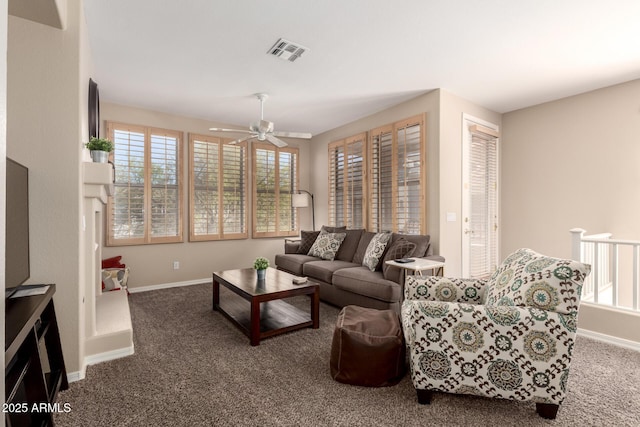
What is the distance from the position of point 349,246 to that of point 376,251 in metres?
0.81

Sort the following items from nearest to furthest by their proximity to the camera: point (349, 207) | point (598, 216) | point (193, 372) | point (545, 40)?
point (193, 372)
point (545, 40)
point (598, 216)
point (349, 207)

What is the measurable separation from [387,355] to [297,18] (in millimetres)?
2535

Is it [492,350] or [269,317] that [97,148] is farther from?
[492,350]

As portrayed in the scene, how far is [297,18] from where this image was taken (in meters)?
2.48

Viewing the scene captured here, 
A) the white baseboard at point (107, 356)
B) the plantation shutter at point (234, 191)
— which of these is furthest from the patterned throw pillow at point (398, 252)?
the plantation shutter at point (234, 191)

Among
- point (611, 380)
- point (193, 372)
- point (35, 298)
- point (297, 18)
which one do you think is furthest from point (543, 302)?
point (35, 298)

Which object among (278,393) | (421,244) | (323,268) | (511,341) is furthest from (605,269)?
(278,393)

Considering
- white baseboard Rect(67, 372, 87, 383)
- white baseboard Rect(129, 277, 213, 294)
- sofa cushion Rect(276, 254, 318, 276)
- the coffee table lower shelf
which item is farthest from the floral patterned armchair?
white baseboard Rect(129, 277, 213, 294)

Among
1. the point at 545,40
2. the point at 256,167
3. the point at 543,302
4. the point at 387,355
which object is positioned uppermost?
the point at 545,40

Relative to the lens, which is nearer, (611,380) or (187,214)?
(611,380)

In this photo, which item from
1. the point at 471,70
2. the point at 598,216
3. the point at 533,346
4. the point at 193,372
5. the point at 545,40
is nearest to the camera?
the point at 533,346

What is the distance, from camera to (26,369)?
1.48 m

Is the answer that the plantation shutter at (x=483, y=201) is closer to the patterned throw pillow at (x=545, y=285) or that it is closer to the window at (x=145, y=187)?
the patterned throw pillow at (x=545, y=285)

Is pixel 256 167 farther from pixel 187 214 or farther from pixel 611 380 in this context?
pixel 611 380
